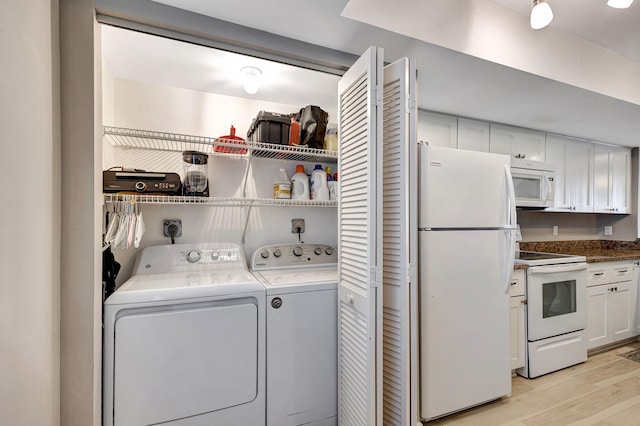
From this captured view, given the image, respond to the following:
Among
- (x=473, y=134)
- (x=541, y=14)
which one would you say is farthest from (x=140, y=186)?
(x=473, y=134)

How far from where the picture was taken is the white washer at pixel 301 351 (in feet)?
4.87

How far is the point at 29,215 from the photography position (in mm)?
920

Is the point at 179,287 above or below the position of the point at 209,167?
below

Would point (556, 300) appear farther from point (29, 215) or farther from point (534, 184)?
point (29, 215)

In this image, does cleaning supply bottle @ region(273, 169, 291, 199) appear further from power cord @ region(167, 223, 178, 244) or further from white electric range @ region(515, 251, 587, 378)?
white electric range @ region(515, 251, 587, 378)

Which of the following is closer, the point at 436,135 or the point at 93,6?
the point at 93,6

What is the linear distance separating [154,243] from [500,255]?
7.13ft

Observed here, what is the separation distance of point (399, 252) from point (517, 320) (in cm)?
151

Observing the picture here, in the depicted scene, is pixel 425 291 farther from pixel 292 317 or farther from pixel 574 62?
pixel 574 62

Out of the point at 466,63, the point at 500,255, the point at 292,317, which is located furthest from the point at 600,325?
the point at 292,317

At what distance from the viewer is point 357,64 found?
1396 mm

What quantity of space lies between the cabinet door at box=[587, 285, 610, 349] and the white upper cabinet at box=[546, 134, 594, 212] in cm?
81

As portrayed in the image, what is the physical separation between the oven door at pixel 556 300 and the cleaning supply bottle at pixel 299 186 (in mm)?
1769

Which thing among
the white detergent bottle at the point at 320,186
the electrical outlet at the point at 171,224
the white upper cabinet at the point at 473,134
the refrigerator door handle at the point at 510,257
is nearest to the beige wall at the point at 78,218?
the electrical outlet at the point at 171,224
